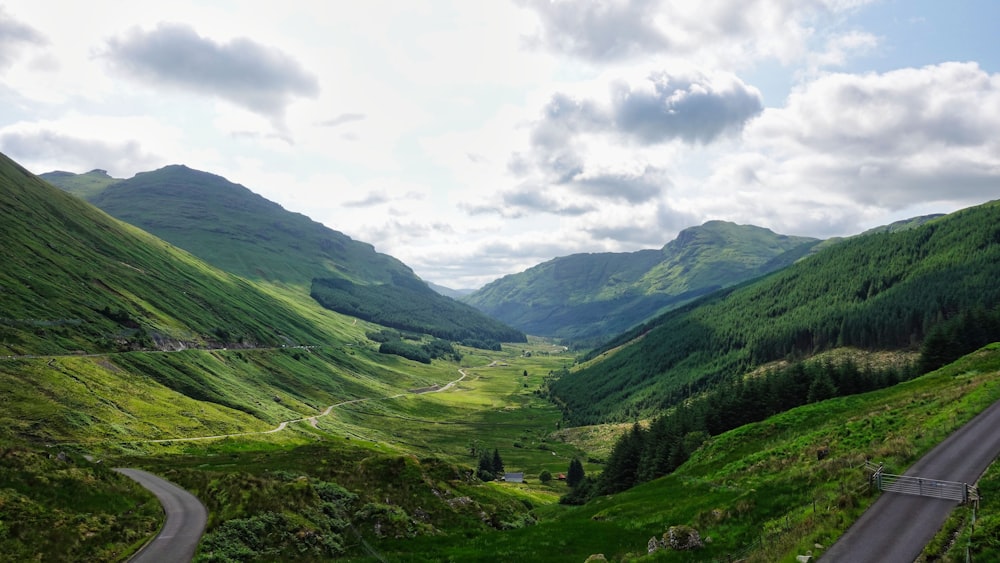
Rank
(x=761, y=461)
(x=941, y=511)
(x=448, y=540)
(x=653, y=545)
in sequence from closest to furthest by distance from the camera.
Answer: (x=941, y=511)
(x=653, y=545)
(x=448, y=540)
(x=761, y=461)

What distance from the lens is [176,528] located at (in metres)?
37.7

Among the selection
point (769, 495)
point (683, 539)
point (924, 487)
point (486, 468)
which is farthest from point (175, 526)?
point (486, 468)

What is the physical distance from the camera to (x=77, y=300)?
17575 cm

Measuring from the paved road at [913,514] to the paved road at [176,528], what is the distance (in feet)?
127

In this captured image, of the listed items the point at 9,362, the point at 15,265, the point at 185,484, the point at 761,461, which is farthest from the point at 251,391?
the point at 761,461

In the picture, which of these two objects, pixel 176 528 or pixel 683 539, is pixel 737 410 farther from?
pixel 176 528

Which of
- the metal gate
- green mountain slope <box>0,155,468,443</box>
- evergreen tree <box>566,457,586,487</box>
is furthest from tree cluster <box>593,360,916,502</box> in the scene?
green mountain slope <box>0,155,468,443</box>

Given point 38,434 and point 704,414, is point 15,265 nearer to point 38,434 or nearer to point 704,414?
point 38,434

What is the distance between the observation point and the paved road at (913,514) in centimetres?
2259

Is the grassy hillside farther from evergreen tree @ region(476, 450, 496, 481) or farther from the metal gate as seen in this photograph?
evergreen tree @ region(476, 450, 496, 481)

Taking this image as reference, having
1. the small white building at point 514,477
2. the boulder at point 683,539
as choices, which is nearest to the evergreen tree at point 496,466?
the small white building at point 514,477

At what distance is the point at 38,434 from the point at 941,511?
12367cm

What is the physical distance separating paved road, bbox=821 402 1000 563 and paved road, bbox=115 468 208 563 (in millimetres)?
38624

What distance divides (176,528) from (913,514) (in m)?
49.6
